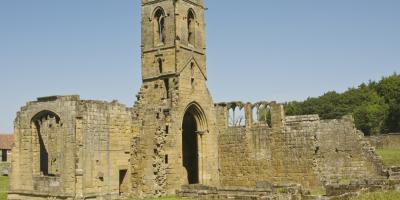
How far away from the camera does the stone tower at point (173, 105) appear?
76.5 ft

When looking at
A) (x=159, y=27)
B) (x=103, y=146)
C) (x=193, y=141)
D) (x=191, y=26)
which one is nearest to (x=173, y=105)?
(x=103, y=146)

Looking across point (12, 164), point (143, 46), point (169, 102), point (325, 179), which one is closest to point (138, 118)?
point (169, 102)

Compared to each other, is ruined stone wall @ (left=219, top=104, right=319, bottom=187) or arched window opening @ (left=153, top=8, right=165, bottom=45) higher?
arched window opening @ (left=153, top=8, right=165, bottom=45)

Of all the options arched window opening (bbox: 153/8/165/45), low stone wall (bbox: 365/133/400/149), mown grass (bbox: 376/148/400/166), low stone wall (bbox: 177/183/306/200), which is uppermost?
arched window opening (bbox: 153/8/165/45)

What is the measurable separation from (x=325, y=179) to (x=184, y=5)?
37.5 feet

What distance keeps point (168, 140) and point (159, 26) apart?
648 cm

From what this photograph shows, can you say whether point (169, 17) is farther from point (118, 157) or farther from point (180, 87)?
point (118, 157)

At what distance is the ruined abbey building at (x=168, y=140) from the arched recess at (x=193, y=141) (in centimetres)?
8

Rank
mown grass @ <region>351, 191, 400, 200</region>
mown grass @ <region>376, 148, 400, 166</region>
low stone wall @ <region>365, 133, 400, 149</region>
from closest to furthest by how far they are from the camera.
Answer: mown grass @ <region>351, 191, 400, 200</region>
mown grass @ <region>376, 148, 400, 166</region>
low stone wall @ <region>365, 133, 400, 149</region>

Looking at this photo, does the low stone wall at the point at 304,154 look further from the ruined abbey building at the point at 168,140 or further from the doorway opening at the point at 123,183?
the doorway opening at the point at 123,183

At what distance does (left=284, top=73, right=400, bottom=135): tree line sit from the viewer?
160 ft

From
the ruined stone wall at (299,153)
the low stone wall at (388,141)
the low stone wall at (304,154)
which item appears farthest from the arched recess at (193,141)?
the low stone wall at (388,141)

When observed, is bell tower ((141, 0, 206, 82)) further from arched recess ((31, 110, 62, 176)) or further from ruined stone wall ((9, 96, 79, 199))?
arched recess ((31, 110, 62, 176))

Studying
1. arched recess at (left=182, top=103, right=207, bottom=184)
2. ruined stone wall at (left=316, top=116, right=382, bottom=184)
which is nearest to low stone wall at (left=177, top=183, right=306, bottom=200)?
arched recess at (left=182, top=103, right=207, bottom=184)
